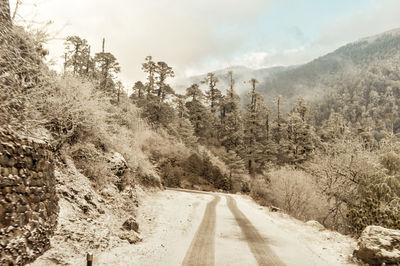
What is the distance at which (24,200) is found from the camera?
6266 mm

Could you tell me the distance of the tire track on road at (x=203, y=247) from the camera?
815 centimetres

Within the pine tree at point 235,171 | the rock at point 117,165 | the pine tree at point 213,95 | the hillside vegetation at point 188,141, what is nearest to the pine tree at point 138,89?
the hillside vegetation at point 188,141

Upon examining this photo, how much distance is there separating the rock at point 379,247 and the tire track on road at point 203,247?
511 centimetres

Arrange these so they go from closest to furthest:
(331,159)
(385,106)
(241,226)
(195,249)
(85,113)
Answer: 1. (195,249)
2. (85,113)
3. (241,226)
4. (331,159)
5. (385,106)

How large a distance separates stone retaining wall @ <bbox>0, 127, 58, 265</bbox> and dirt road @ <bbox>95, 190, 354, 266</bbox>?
6.25ft

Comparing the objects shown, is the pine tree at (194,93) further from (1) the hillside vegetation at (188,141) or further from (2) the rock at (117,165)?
(2) the rock at (117,165)

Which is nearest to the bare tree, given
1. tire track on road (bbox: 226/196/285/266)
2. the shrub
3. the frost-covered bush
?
tire track on road (bbox: 226/196/285/266)

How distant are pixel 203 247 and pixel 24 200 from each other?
20.6 feet

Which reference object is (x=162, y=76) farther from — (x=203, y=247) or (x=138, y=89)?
(x=203, y=247)

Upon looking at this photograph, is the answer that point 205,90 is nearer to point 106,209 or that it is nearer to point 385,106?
point 106,209

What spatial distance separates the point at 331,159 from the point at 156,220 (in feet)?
64.3

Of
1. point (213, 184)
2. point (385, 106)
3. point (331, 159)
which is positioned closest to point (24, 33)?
point (331, 159)

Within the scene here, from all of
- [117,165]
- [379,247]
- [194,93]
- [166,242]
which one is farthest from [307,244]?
[194,93]

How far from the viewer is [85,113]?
1252 cm
